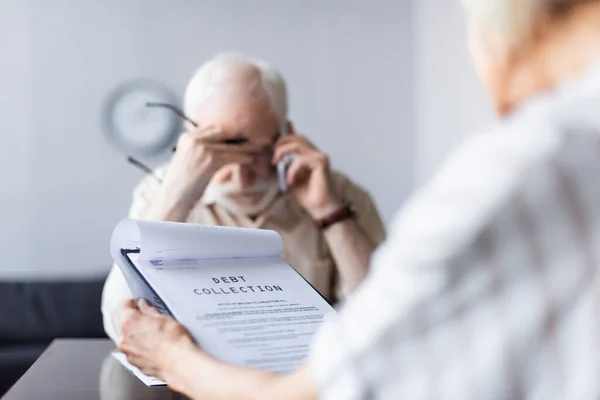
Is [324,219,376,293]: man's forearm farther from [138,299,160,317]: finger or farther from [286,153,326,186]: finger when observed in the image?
[138,299,160,317]: finger

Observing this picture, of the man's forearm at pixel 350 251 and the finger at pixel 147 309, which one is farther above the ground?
the finger at pixel 147 309

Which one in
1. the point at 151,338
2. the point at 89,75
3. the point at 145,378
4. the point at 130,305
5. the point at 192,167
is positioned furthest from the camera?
the point at 89,75

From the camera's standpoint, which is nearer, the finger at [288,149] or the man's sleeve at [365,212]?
the finger at [288,149]

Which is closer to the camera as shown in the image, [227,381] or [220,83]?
[227,381]

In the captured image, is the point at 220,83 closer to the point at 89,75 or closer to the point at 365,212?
the point at 365,212

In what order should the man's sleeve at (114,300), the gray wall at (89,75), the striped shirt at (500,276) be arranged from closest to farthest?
the striped shirt at (500,276) < the man's sleeve at (114,300) < the gray wall at (89,75)

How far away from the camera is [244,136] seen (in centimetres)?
166

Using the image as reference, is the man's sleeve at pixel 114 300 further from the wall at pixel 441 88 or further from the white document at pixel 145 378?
the wall at pixel 441 88

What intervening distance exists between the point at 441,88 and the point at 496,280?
124 inches

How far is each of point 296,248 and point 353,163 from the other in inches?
84.4

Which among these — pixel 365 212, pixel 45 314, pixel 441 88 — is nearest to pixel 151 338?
pixel 365 212

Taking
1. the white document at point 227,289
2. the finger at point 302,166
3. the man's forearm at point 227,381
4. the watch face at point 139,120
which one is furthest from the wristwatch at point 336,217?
the watch face at point 139,120

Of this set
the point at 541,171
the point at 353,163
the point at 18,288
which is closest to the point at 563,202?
the point at 541,171

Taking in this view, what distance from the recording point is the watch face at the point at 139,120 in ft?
12.1
